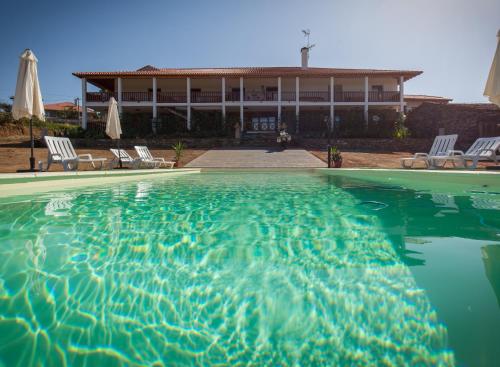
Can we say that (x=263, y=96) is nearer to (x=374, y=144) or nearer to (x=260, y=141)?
(x=260, y=141)

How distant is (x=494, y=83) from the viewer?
22.5ft

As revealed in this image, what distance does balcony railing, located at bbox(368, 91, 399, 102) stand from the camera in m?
24.6

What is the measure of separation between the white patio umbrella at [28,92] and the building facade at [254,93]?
14409 millimetres

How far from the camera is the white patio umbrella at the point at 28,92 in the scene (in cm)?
877

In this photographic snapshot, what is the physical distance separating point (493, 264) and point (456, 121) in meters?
22.9

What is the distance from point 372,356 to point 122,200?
15.6ft

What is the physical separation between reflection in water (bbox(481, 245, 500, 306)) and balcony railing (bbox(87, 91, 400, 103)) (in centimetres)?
2336

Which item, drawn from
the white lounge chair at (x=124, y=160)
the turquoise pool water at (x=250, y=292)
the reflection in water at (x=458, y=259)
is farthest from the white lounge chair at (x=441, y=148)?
the white lounge chair at (x=124, y=160)

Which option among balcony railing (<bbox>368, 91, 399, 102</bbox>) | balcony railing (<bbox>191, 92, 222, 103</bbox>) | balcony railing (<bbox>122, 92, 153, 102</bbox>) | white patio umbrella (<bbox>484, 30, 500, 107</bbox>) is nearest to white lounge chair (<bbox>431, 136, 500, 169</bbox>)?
white patio umbrella (<bbox>484, 30, 500, 107</bbox>)

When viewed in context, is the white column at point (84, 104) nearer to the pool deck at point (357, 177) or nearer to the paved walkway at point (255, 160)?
the paved walkway at point (255, 160)

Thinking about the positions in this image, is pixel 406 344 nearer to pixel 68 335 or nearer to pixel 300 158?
pixel 68 335

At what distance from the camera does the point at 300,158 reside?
15172 millimetres

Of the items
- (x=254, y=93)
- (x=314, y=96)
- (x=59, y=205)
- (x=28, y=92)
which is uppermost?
(x=254, y=93)

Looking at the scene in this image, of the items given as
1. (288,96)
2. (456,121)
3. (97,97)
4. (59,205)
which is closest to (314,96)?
(288,96)
